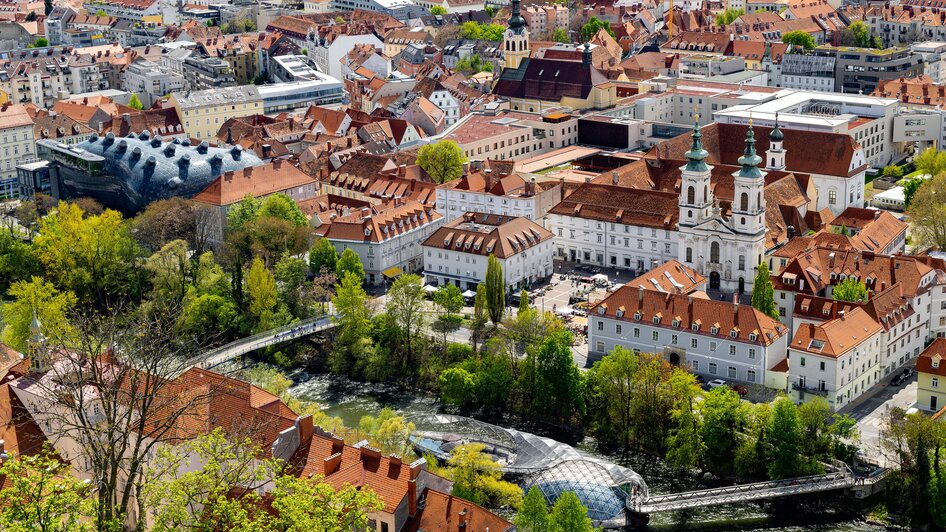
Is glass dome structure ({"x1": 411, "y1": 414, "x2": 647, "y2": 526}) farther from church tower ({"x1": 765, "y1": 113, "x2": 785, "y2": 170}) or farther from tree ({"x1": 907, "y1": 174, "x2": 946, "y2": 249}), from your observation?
church tower ({"x1": 765, "y1": 113, "x2": 785, "y2": 170})

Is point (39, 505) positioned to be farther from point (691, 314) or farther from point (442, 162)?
point (442, 162)

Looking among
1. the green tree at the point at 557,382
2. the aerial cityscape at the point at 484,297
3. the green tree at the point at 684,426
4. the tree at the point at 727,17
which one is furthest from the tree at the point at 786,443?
the tree at the point at 727,17

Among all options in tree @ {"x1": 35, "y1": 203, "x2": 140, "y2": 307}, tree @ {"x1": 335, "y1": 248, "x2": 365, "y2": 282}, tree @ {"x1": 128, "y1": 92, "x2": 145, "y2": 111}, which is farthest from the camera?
tree @ {"x1": 128, "y1": 92, "x2": 145, "y2": 111}

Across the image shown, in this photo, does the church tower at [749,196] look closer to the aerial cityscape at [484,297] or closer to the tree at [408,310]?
the aerial cityscape at [484,297]

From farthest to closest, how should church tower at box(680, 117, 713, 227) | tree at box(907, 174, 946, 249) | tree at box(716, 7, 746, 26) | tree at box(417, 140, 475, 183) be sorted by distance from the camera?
1. tree at box(716, 7, 746, 26)
2. tree at box(417, 140, 475, 183)
3. tree at box(907, 174, 946, 249)
4. church tower at box(680, 117, 713, 227)

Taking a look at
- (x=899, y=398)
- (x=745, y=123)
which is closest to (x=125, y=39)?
(x=745, y=123)

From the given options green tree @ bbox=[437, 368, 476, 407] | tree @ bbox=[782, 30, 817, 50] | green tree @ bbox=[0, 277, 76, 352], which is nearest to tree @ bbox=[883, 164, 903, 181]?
tree @ bbox=[782, 30, 817, 50]

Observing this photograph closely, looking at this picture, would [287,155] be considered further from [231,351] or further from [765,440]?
[765,440]
